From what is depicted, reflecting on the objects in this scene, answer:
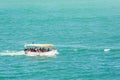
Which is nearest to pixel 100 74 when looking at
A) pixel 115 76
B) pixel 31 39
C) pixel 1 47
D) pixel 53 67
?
pixel 115 76

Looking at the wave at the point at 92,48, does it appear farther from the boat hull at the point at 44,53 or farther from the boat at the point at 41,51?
the boat hull at the point at 44,53

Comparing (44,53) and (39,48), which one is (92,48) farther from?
(39,48)

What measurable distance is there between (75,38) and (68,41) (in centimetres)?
761

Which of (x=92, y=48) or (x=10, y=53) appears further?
(x=92, y=48)

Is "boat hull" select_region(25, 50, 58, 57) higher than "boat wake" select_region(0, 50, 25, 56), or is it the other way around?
"boat wake" select_region(0, 50, 25, 56)

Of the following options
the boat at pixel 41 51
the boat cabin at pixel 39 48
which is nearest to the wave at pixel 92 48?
the boat cabin at pixel 39 48

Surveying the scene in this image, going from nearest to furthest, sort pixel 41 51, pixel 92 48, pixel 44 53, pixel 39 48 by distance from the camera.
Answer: pixel 44 53, pixel 41 51, pixel 39 48, pixel 92 48

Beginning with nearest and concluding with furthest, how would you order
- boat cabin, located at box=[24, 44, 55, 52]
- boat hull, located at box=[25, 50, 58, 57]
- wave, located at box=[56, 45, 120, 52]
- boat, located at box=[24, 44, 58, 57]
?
boat hull, located at box=[25, 50, 58, 57], boat, located at box=[24, 44, 58, 57], boat cabin, located at box=[24, 44, 55, 52], wave, located at box=[56, 45, 120, 52]

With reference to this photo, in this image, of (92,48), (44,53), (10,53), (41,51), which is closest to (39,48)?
(41,51)

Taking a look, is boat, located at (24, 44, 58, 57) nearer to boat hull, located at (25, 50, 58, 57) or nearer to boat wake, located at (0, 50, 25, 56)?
boat hull, located at (25, 50, 58, 57)

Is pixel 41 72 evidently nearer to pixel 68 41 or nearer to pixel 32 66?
pixel 32 66

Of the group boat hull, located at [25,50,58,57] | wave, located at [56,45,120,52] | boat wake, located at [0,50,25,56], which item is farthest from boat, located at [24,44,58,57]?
wave, located at [56,45,120,52]

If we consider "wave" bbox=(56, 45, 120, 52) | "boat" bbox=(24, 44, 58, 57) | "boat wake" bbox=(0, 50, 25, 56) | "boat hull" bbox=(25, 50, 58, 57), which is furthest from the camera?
"wave" bbox=(56, 45, 120, 52)

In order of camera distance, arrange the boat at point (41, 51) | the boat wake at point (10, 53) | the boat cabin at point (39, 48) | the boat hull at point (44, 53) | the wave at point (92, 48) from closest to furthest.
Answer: the boat hull at point (44, 53) < the boat at point (41, 51) < the boat cabin at point (39, 48) < the boat wake at point (10, 53) < the wave at point (92, 48)
